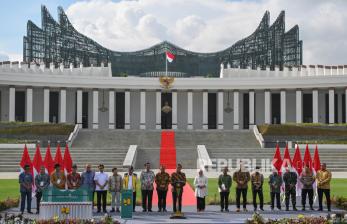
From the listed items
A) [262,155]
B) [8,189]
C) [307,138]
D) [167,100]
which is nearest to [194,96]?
[167,100]

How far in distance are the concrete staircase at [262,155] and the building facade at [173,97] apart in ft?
51.0

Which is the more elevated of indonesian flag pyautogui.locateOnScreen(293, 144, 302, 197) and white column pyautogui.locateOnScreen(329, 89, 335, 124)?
white column pyautogui.locateOnScreen(329, 89, 335, 124)

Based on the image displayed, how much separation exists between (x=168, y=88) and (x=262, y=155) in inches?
771

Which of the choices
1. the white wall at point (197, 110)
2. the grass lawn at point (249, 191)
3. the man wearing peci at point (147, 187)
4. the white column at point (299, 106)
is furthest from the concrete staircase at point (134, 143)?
the man wearing peci at point (147, 187)

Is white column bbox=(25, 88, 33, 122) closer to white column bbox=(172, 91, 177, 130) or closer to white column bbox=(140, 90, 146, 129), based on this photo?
white column bbox=(140, 90, 146, 129)

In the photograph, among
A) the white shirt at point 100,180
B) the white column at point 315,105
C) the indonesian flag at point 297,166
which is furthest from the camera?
the white column at point 315,105

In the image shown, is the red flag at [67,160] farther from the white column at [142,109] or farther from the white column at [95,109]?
the white column at [142,109]

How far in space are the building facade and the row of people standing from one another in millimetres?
37187

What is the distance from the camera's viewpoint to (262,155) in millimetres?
39781

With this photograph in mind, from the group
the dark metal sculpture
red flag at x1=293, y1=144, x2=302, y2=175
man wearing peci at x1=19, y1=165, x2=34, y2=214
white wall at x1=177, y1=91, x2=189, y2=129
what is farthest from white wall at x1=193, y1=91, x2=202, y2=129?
man wearing peci at x1=19, y1=165, x2=34, y2=214

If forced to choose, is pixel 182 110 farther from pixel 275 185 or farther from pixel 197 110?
pixel 275 185

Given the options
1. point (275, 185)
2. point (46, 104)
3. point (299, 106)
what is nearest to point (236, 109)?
point (299, 106)

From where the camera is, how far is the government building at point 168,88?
5572 centimetres

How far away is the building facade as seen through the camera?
5528cm
